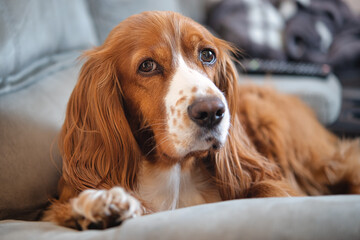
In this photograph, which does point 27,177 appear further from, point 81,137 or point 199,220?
point 199,220

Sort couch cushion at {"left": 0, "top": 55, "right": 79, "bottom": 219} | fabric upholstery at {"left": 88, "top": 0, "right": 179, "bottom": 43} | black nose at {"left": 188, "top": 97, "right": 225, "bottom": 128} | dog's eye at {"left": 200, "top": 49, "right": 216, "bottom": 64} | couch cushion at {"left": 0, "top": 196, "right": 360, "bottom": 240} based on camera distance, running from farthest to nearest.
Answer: fabric upholstery at {"left": 88, "top": 0, "right": 179, "bottom": 43}
dog's eye at {"left": 200, "top": 49, "right": 216, "bottom": 64}
couch cushion at {"left": 0, "top": 55, "right": 79, "bottom": 219}
black nose at {"left": 188, "top": 97, "right": 225, "bottom": 128}
couch cushion at {"left": 0, "top": 196, "right": 360, "bottom": 240}

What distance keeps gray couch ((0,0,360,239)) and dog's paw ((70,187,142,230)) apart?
0.05 meters

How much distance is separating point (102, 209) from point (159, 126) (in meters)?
0.41

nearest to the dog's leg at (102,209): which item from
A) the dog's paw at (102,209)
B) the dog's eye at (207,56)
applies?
the dog's paw at (102,209)

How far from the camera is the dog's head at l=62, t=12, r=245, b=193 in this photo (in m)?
1.18

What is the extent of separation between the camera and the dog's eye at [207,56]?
4.28 feet

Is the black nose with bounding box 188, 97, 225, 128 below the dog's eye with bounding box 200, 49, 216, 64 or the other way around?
below

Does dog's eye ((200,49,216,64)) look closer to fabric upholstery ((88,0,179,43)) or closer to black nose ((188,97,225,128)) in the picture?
black nose ((188,97,225,128))

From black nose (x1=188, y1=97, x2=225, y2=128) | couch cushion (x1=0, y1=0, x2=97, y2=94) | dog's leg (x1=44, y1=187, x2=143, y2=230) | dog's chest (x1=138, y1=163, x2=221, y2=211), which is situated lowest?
dog's chest (x1=138, y1=163, x2=221, y2=211)

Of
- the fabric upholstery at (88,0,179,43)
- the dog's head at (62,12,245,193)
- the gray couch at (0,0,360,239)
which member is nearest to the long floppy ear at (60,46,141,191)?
the dog's head at (62,12,245,193)

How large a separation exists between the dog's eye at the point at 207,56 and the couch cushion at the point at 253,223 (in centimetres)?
68

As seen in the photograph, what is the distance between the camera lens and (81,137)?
124 cm

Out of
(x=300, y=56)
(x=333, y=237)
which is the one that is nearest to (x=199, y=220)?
(x=333, y=237)

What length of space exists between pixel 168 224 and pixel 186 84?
0.52 meters
